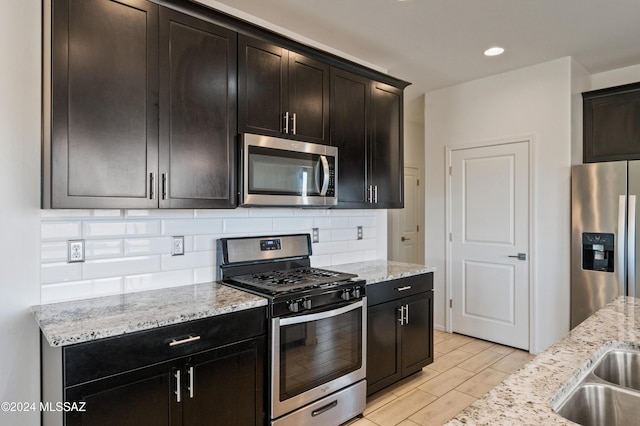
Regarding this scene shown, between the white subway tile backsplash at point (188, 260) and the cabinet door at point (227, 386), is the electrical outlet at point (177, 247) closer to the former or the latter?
the white subway tile backsplash at point (188, 260)

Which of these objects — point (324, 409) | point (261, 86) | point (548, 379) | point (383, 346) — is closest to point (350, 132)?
point (261, 86)

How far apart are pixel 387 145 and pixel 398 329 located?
1570mm

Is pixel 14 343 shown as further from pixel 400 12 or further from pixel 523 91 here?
pixel 523 91

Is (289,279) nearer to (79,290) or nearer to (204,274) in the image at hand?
(204,274)

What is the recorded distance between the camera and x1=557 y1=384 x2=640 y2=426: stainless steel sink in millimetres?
1030

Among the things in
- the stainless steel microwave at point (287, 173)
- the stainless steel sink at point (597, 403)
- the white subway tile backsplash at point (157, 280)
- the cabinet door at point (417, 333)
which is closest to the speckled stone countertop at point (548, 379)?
the stainless steel sink at point (597, 403)

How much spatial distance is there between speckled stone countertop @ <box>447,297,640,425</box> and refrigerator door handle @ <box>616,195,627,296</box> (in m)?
1.75

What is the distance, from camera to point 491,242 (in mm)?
3936

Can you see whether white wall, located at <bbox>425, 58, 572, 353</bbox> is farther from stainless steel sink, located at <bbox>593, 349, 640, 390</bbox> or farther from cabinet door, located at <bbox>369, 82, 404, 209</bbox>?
stainless steel sink, located at <bbox>593, 349, 640, 390</bbox>

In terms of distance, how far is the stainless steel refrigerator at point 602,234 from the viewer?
3.04 metres

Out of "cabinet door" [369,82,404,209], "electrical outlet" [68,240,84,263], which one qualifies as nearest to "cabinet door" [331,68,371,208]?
"cabinet door" [369,82,404,209]

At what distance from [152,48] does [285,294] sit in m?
1.50

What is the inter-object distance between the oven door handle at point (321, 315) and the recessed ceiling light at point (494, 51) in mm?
2460

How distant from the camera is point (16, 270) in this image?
173cm
